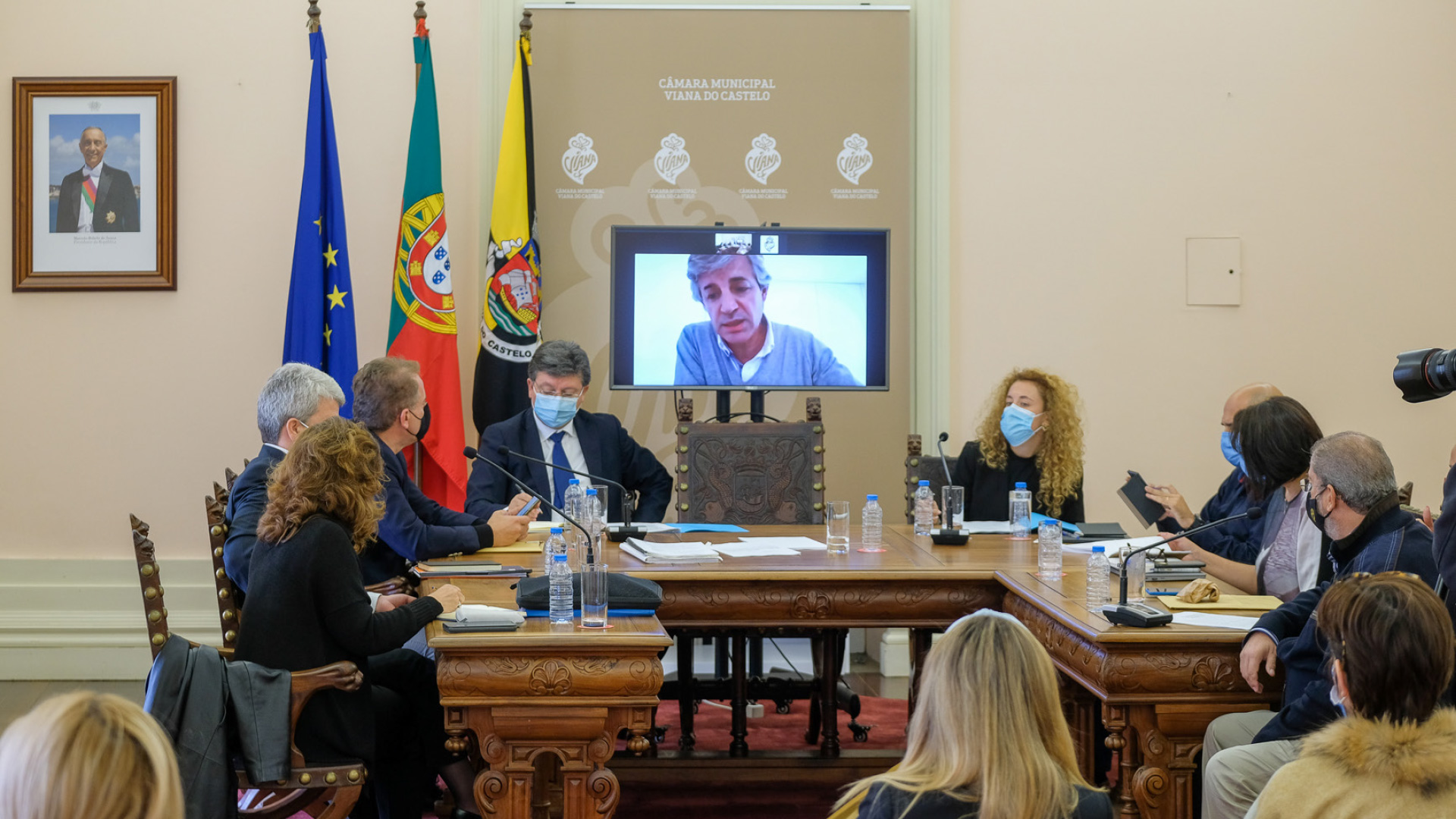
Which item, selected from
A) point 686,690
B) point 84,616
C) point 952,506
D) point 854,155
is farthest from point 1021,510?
point 84,616

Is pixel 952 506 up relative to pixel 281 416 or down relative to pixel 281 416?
down

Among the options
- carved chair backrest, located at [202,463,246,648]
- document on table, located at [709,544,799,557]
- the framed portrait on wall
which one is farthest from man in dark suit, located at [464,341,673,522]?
the framed portrait on wall

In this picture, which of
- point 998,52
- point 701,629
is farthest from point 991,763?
point 998,52

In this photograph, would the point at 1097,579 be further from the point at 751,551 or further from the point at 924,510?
the point at 924,510

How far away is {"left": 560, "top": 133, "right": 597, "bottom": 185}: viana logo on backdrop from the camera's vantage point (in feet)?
18.0

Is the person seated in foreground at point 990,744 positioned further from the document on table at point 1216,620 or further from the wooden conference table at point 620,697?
the document on table at point 1216,620

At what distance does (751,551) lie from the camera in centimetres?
366

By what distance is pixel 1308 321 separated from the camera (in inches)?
224

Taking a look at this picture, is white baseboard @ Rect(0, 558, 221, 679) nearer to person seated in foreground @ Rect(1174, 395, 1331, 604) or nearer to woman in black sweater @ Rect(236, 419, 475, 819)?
woman in black sweater @ Rect(236, 419, 475, 819)

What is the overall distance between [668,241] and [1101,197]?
6.90 feet

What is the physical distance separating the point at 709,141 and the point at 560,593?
126 inches

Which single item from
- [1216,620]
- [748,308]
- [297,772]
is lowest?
[297,772]

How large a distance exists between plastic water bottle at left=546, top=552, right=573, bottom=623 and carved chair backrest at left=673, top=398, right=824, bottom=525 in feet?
6.07

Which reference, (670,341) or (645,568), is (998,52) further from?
(645,568)
